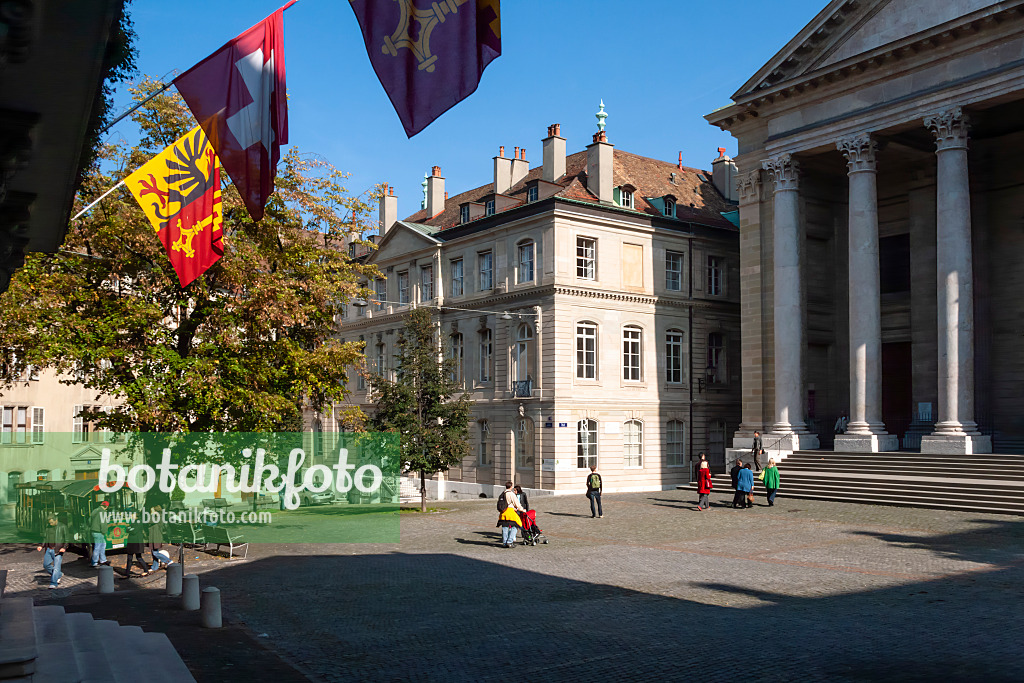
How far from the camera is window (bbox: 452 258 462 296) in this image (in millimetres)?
48281

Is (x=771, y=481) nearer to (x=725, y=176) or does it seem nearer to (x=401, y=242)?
(x=725, y=176)

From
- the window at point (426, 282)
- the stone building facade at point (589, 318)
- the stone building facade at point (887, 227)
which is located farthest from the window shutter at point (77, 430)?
the stone building facade at point (887, 227)

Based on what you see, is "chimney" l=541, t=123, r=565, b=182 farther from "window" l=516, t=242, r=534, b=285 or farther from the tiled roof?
"window" l=516, t=242, r=534, b=285

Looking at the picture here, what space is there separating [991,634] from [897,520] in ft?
47.4

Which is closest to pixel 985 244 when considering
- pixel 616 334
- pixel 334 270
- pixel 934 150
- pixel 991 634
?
pixel 934 150

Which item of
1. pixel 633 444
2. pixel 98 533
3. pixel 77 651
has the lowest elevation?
pixel 98 533

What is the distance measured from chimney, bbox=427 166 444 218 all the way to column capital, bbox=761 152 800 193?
2209 centimetres

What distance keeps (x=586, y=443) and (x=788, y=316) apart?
10.5 meters

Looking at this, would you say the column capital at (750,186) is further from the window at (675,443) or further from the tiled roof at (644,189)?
the window at (675,443)

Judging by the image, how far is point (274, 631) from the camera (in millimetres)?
14281

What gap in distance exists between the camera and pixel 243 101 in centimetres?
1205

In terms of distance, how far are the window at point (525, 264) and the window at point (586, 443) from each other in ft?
23.0

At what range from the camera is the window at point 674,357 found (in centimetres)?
4547

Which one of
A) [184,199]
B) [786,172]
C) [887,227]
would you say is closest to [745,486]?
[786,172]
